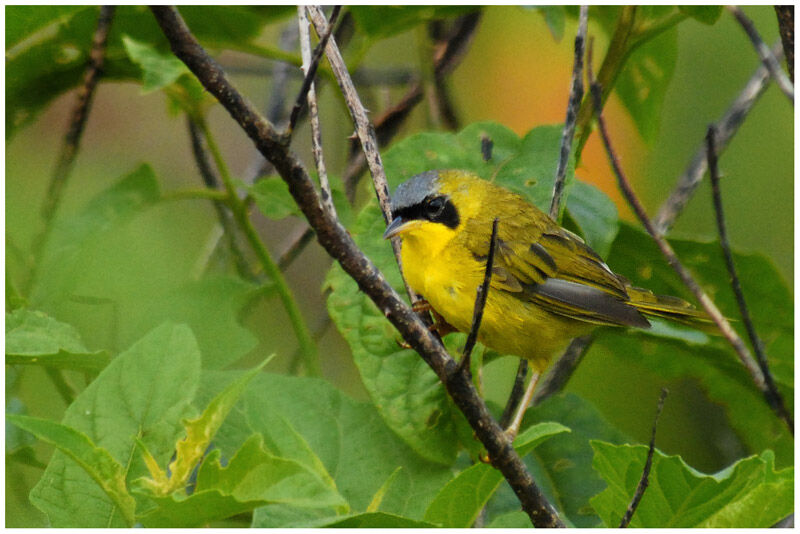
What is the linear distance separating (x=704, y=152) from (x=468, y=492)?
3.80ft

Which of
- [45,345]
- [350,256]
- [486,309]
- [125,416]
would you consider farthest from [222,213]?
[350,256]

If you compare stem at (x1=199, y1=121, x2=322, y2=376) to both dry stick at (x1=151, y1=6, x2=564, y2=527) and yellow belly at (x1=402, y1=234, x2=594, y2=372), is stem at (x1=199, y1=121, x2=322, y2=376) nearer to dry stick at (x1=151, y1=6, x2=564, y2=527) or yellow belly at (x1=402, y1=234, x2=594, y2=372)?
yellow belly at (x1=402, y1=234, x2=594, y2=372)

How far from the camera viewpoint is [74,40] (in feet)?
6.82

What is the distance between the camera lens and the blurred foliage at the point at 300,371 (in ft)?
4.20

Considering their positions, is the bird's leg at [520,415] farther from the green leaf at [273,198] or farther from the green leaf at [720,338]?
the green leaf at [273,198]

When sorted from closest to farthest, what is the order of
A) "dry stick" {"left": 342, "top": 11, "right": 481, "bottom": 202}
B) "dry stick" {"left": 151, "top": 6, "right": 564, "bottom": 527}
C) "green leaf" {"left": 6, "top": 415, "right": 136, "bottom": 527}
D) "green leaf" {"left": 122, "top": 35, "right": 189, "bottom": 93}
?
"dry stick" {"left": 151, "top": 6, "right": 564, "bottom": 527} < "green leaf" {"left": 6, "top": 415, "right": 136, "bottom": 527} < "green leaf" {"left": 122, "top": 35, "right": 189, "bottom": 93} < "dry stick" {"left": 342, "top": 11, "right": 481, "bottom": 202}

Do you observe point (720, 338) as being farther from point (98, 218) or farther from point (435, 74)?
point (98, 218)

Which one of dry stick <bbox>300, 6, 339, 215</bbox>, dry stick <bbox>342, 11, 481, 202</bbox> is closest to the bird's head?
dry stick <bbox>342, 11, 481, 202</bbox>

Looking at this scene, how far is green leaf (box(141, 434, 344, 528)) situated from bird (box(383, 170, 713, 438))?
82cm

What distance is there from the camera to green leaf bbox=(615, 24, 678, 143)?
234 cm

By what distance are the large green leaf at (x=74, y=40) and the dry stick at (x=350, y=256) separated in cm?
105

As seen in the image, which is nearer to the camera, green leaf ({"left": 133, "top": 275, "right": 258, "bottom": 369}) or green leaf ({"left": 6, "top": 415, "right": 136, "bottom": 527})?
green leaf ({"left": 6, "top": 415, "right": 136, "bottom": 527})

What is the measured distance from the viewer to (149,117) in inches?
147

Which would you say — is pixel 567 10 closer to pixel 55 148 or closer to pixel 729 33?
pixel 729 33
